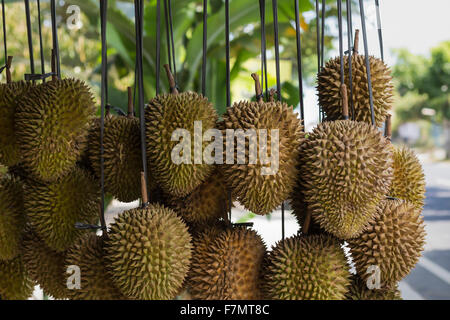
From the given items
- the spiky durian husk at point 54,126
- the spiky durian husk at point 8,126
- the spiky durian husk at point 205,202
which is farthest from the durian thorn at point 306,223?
the spiky durian husk at point 8,126

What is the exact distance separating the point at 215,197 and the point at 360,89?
0.29 metres

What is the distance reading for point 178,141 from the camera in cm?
58

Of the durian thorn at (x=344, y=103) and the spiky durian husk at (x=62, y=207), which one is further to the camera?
the spiky durian husk at (x=62, y=207)

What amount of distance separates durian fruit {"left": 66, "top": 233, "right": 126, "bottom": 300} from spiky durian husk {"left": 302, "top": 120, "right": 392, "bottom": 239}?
328 mm

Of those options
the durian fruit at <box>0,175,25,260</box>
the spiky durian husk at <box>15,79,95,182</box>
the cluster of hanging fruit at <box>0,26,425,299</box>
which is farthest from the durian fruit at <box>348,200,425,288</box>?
the durian fruit at <box>0,175,25,260</box>

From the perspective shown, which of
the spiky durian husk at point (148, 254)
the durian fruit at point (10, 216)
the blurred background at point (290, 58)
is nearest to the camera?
the spiky durian husk at point (148, 254)

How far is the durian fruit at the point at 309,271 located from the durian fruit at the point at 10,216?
0.49m

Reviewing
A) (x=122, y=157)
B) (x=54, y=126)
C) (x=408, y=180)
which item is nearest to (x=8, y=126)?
(x=54, y=126)

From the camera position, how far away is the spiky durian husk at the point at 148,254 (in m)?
0.52

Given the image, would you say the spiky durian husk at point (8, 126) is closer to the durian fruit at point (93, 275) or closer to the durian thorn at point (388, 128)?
the durian fruit at point (93, 275)

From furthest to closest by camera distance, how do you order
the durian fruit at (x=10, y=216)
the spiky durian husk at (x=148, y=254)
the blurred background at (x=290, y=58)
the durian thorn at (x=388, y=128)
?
the blurred background at (x=290, y=58) → the durian fruit at (x=10, y=216) → the durian thorn at (x=388, y=128) → the spiky durian husk at (x=148, y=254)

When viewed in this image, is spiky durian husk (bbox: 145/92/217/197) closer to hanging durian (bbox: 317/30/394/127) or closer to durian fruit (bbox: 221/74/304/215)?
durian fruit (bbox: 221/74/304/215)

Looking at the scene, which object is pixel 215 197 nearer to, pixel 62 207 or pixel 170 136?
pixel 170 136

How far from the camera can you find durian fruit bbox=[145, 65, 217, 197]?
1.88 ft
